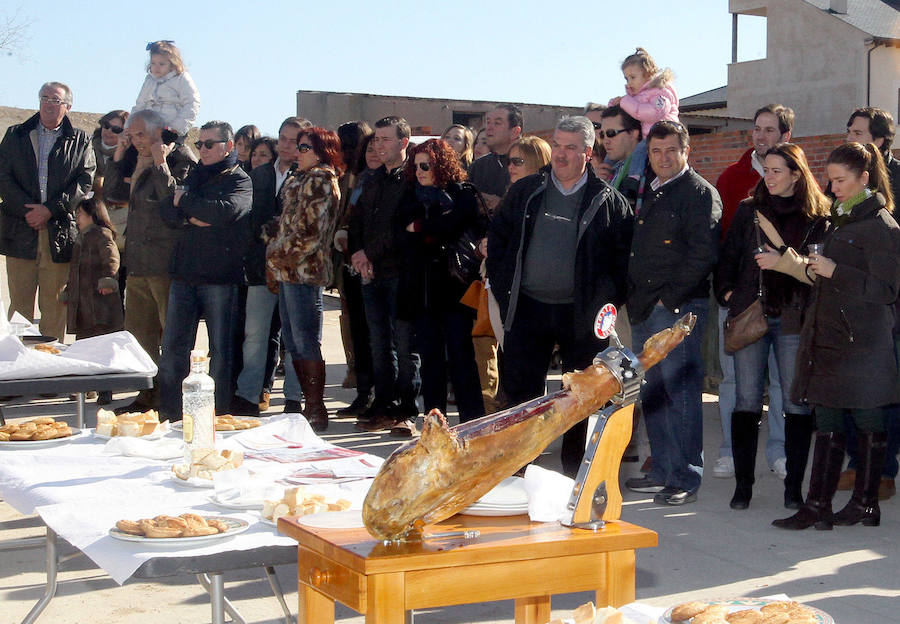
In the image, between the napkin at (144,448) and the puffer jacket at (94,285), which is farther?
the puffer jacket at (94,285)

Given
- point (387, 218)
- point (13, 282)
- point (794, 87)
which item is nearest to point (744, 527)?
point (387, 218)

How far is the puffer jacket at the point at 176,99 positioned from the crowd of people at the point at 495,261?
0.02 meters

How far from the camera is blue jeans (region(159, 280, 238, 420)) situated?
284 inches

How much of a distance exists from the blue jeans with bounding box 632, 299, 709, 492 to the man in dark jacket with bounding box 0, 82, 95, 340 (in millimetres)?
5171

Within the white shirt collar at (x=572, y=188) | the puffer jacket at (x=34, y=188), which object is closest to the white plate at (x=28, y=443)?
the white shirt collar at (x=572, y=188)

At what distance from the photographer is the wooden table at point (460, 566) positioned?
6.96 ft

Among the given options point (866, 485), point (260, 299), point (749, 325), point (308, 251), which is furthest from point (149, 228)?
point (866, 485)

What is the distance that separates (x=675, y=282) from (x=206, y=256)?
10.4ft

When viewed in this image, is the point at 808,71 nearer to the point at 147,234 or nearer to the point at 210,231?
the point at 147,234

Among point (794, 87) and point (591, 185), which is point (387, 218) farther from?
point (794, 87)

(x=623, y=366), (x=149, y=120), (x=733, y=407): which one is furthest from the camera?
(x=149, y=120)

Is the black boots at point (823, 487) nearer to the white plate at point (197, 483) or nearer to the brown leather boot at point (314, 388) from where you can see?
the white plate at point (197, 483)

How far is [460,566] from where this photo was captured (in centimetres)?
218

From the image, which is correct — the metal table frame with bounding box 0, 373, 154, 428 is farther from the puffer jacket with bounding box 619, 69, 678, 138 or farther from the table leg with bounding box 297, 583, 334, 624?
the puffer jacket with bounding box 619, 69, 678, 138
